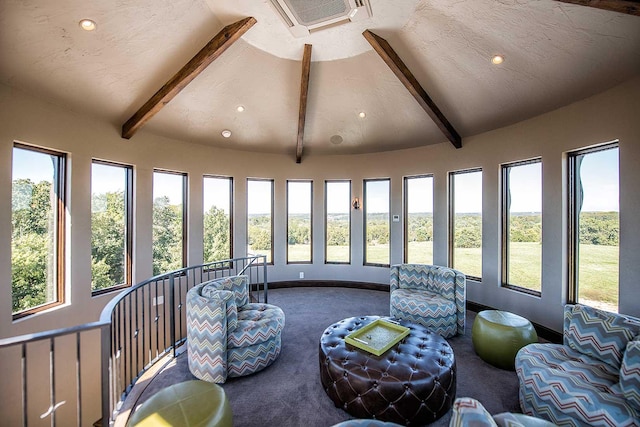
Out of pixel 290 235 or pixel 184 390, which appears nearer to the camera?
pixel 184 390

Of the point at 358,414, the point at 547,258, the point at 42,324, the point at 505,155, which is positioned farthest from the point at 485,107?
the point at 42,324

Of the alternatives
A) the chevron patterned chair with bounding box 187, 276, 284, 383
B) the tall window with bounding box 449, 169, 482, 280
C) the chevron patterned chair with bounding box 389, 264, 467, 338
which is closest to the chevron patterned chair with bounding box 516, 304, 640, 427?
the chevron patterned chair with bounding box 389, 264, 467, 338

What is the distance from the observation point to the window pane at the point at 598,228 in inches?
132

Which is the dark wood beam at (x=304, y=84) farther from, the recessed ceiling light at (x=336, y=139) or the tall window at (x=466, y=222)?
the tall window at (x=466, y=222)

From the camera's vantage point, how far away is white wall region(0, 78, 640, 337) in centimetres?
315

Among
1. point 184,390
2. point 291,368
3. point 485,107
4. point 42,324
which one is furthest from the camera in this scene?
point 485,107

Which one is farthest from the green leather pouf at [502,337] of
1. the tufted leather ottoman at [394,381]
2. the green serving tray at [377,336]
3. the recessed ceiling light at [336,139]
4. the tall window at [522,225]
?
the recessed ceiling light at [336,139]

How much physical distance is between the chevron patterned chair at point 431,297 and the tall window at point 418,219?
1.48 m

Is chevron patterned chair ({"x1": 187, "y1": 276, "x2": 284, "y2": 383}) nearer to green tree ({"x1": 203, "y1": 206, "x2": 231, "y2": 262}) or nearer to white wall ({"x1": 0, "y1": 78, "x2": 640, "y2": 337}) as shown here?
white wall ({"x1": 0, "y1": 78, "x2": 640, "y2": 337})

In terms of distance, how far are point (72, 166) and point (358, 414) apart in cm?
490

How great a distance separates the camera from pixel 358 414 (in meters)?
2.29

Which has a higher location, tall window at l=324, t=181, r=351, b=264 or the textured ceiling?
the textured ceiling

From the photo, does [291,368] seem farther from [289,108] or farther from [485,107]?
[485,107]

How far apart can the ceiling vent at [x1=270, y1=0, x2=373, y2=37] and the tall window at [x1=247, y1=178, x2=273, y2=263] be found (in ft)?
11.9
